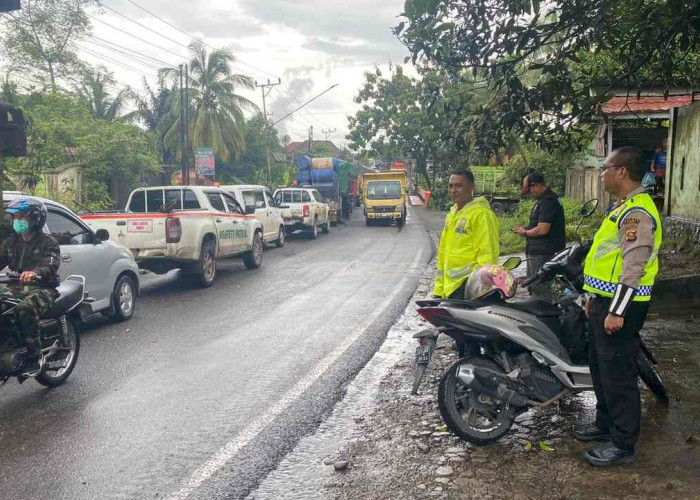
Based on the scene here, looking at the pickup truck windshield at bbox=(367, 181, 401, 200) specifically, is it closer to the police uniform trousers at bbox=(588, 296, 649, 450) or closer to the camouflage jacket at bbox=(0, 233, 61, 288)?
the camouflage jacket at bbox=(0, 233, 61, 288)

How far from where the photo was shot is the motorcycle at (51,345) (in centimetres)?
523

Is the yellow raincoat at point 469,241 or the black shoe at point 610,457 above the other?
the yellow raincoat at point 469,241

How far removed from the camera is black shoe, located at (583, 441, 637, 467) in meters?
3.90

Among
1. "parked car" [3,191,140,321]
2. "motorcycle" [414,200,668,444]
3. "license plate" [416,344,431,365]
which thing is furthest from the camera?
"parked car" [3,191,140,321]

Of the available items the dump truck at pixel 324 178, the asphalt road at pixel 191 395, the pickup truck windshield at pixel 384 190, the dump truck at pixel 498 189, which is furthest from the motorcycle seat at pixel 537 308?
the dump truck at pixel 324 178

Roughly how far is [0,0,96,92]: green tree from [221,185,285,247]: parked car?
20.9 m

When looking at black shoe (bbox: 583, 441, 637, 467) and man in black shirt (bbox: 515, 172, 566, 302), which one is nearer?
black shoe (bbox: 583, 441, 637, 467)

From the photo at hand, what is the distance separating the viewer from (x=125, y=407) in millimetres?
5219

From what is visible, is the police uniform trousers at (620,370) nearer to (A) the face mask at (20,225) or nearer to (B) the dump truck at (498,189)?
(A) the face mask at (20,225)

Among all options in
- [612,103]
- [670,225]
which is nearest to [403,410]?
[670,225]

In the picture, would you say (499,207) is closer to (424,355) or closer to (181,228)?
(181,228)

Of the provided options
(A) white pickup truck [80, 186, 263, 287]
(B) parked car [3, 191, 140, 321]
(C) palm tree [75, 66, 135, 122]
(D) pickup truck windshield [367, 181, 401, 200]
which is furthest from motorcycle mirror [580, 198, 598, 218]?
(C) palm tree [75, 66, 135, 122]

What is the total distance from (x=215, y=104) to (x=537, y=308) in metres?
37.8

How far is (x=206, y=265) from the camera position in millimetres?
11805
